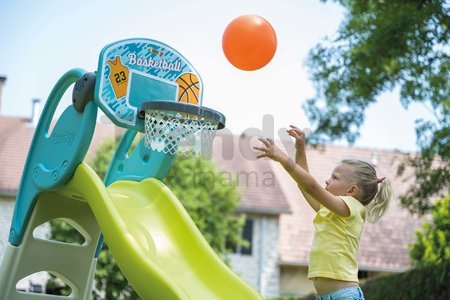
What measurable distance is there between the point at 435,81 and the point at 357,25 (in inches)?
56.0

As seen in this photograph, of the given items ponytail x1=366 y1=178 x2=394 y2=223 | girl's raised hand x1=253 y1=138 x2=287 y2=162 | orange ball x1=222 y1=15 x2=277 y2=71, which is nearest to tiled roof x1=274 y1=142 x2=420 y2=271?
orange ball x1=222 y1=15 x2=277 y2=71

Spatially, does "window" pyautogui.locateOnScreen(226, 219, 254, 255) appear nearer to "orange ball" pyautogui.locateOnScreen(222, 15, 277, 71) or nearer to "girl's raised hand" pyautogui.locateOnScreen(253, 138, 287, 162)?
"orange ball" pyautogui.locateOnScreen(222, 15, 277, 71)

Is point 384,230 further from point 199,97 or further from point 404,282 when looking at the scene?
point 199,97

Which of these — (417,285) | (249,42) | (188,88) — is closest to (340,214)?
(188,88)

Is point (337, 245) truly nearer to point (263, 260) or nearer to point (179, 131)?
point (179, 131)

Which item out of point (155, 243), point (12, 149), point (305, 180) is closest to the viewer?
point (305, 180)

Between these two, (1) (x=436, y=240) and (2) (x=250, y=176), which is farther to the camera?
(2) (x=250, y=176)

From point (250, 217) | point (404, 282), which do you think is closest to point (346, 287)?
point (404, 282)

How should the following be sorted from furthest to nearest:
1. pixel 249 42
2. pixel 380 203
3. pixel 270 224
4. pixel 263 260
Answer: pixel 270 224 → pixel 263 260 → pixel 249 42 → pixel 380 203

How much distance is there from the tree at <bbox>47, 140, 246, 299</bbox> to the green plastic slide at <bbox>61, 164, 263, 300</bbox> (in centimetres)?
946

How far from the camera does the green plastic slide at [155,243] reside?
158 inches

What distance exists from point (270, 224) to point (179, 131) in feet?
50.7

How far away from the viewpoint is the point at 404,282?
27.4 feet

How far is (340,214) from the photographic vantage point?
3.61m
